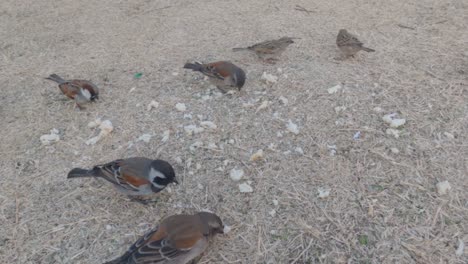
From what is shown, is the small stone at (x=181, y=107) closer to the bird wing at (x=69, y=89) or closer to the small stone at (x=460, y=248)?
the bird wing at (x=69, y=89)

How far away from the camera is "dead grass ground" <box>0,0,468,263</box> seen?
351cm

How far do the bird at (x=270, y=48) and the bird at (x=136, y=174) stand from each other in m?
2.55

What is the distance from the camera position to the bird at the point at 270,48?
5625 millimetres

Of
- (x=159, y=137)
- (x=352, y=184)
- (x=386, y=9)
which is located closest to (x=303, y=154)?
(x=352, y=184)

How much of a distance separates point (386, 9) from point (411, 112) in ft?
10.1

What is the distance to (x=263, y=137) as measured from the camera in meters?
4.41

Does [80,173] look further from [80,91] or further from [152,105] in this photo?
[80,91]

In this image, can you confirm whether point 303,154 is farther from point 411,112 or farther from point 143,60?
point 143,60

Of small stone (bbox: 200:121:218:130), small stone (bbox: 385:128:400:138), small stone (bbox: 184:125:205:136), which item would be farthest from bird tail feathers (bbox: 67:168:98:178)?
small stone (bbox: 385:128:400:138)

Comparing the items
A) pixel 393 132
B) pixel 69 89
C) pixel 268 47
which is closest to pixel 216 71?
pixel 268 47

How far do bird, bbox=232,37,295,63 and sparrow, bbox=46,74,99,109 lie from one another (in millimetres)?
2188

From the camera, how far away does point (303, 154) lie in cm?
417

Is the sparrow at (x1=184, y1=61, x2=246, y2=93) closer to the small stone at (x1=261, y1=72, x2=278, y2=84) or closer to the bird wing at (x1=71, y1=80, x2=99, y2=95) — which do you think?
the small stone at (x1=261, y1=72, x2=278, y2=84)

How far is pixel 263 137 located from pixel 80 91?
2.30 meters
